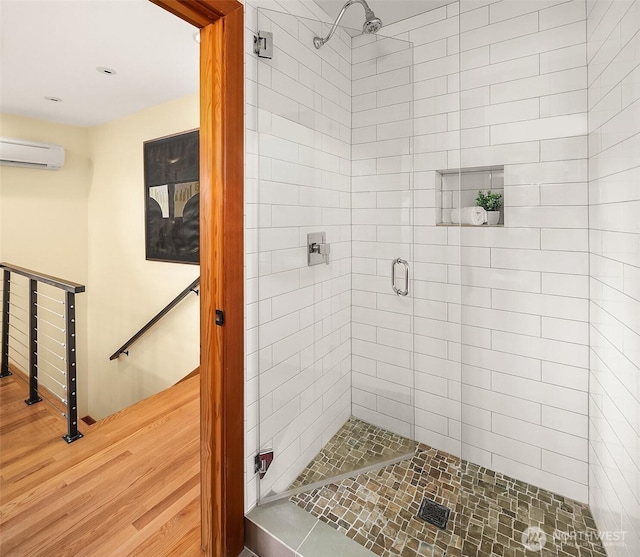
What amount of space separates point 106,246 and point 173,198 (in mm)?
1385

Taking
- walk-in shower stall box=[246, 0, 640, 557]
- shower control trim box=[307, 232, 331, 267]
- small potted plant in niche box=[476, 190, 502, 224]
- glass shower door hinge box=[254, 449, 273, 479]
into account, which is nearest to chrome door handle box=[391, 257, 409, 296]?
walk-in shower stall box=[246, 0, 640, 557]

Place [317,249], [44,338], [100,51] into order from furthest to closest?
1. [44,338]
2. [100,51]
3. [317,249]

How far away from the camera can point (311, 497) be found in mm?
1556

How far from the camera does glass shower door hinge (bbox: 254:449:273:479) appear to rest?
1.46 m

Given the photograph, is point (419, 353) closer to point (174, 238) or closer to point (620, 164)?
point (620, 164)

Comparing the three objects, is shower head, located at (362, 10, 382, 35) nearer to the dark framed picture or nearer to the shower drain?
the dark framed picture

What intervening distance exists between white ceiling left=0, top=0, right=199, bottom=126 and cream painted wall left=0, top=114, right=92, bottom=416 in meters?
0.48

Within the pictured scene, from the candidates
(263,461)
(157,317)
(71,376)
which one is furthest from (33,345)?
(263,461)

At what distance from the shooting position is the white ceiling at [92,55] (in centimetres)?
185

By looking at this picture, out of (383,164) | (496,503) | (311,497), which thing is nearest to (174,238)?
(383,164)

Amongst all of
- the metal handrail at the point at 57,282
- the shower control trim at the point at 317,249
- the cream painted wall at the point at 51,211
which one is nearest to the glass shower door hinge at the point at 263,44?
the shower control trim at the point at 317,249

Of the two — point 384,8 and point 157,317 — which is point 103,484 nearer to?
point 157,317

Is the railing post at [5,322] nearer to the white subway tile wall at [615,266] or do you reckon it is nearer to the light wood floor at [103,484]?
the light wood floor at [103,484]

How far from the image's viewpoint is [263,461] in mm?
1477
